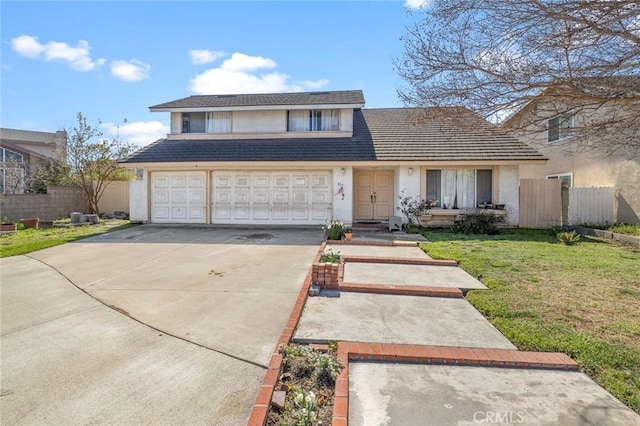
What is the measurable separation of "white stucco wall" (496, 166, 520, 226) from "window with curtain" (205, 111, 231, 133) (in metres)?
12.4

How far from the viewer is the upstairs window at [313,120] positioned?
16.2m

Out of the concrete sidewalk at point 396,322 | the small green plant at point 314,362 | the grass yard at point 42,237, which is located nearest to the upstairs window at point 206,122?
the grass yard at point 42,237

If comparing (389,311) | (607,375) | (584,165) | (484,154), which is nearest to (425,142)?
(484,154)

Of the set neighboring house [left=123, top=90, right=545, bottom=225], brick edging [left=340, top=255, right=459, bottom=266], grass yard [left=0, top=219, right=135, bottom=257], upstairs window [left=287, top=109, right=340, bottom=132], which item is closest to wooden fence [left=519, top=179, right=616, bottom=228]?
neighboring house [left=123, top=90, right=545, bottom=225]

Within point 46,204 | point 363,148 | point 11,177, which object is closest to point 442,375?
point 363,148

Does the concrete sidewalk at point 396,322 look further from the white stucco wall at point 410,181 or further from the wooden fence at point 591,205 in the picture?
the wooden fence at point 591,205

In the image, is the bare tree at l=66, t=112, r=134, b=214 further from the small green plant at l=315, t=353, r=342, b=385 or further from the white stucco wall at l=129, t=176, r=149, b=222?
the small green plant at l=315, t=353, r=342, b=385

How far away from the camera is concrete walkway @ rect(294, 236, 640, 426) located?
2.64 meters

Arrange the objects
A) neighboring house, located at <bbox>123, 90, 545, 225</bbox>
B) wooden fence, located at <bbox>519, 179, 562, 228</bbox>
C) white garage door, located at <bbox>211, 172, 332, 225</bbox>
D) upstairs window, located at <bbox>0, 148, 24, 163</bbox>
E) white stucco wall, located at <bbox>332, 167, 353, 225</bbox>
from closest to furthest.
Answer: wooden fence, located at <bbox>519, 179, 562, 228</bbox> → neighboring house, located at <bbox>123, 90, 545, 225</bbox> → white stucco wall, located at <bbox>332, 167, 353, 225</bbox> → white garage door, located at <bbox>211, 172, 332, 225</bbox> → upstairs window, located at <bbox>0, 148, 24, 163</bbox>

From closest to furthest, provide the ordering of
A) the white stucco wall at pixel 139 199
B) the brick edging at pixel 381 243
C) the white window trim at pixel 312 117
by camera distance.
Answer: the brick edging at pixel 381 243
the white stucco wall at pixel 139 199
the white window trim at pixel 312 117

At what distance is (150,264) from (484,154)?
41.1 ft

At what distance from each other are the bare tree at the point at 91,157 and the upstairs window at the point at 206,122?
4.10 metres

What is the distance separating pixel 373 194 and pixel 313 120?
15.1 feet

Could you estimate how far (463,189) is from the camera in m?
14.2
